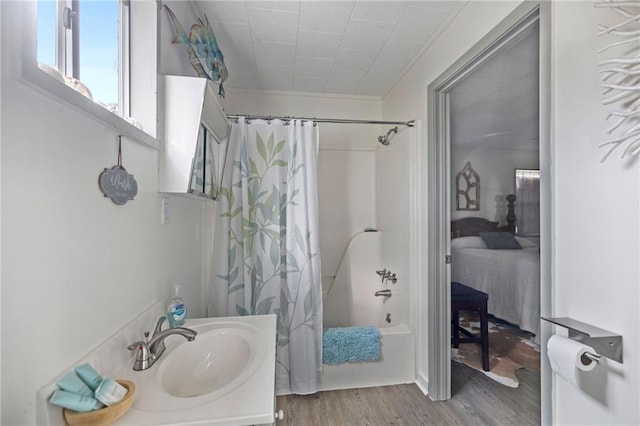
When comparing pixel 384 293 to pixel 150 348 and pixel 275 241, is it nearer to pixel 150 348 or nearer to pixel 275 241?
pixel 275 241

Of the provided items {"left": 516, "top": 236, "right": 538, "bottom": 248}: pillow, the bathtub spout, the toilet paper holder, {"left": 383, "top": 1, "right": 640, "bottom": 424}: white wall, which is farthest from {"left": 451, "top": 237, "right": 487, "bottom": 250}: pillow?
the toilet paper holder

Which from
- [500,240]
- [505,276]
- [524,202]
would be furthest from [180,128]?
[500,240]

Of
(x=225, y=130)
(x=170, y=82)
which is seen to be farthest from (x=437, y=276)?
(x=170, y=82)

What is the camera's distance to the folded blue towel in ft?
6.59

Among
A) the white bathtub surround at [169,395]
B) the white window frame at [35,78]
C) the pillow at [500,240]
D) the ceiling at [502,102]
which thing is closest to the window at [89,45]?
the white window frame at [35,78]

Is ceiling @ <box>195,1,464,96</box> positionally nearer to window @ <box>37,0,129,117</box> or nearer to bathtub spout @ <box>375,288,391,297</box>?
window @ <box>37,0,129,117</box>

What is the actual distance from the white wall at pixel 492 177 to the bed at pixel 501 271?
0.10m

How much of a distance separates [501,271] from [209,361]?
2691 millimetres

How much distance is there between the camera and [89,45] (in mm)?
898

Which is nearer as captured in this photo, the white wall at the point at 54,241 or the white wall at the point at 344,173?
the white wall at the point at 54,241

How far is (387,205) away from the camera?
2639 mm

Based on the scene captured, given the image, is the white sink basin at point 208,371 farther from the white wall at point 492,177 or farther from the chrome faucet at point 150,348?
the white wall at point 492,177

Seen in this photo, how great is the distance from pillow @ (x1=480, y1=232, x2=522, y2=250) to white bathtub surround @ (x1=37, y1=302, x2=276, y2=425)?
2.72m

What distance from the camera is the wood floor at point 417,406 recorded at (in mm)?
1722
